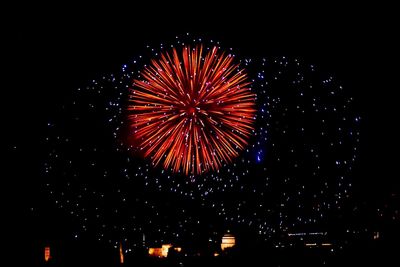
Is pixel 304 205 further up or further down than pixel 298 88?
further down

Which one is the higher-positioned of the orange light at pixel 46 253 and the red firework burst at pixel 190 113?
the red firework burst at pixel 190 113

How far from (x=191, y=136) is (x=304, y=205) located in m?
4.01

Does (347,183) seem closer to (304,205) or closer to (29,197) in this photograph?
(304,205)

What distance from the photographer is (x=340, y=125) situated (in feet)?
41.3

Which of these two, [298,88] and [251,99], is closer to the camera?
[251,99]

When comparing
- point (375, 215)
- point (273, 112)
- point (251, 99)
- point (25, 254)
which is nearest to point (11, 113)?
point (25, 254)

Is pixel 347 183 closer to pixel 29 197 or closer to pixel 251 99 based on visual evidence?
pixel 251 99

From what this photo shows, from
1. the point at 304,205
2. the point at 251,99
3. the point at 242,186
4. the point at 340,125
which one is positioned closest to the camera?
the point at 251,99

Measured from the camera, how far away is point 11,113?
1187 cm

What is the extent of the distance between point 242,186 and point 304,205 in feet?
6.55

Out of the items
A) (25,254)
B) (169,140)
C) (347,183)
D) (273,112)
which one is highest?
(273,112)

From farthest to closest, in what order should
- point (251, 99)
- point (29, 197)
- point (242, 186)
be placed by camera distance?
point (242, 186)
point (29, 197)
point (251, 99)

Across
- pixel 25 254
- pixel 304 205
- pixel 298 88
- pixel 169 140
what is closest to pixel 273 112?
pixel 298 88

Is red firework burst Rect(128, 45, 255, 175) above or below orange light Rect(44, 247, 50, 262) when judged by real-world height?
above
